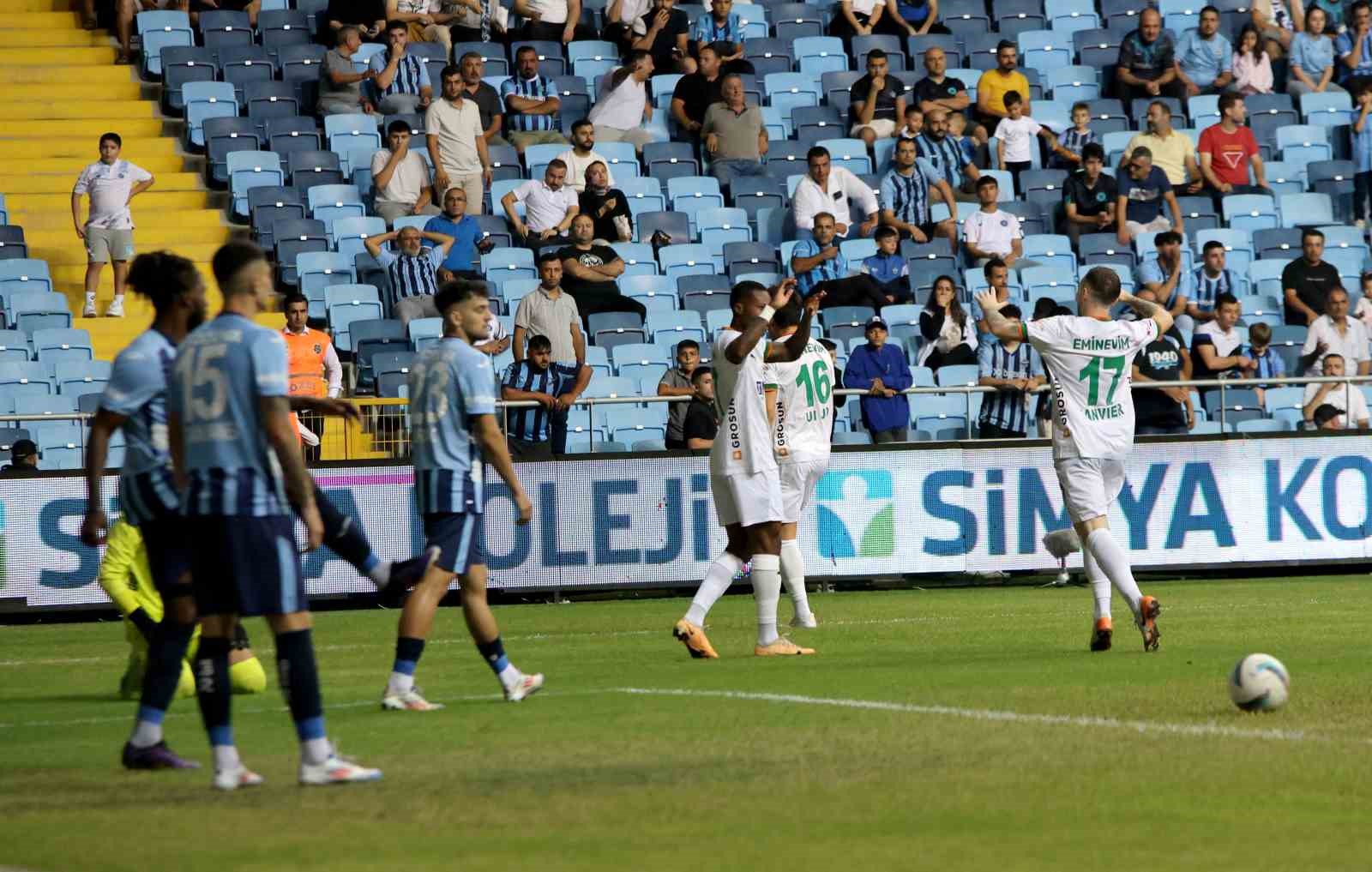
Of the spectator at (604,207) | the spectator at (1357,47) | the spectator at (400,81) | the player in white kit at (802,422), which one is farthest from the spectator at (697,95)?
the player in white kit at (802,422)

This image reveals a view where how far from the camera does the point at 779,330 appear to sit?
532 inches

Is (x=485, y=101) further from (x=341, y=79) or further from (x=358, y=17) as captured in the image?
(x=358, y=17)

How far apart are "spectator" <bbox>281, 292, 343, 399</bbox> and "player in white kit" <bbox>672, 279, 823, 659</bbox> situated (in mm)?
6975

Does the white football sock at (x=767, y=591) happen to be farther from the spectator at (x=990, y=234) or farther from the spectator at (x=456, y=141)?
the spectator at (x=990, y=234)

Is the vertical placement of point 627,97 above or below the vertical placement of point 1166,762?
above

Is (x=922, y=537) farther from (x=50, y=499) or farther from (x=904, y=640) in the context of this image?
(x=50, y=499)

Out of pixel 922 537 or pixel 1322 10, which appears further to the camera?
pixel 1322 10

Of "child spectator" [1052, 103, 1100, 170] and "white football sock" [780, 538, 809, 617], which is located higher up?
"child spectator" [1052, 103, 1100, 170]

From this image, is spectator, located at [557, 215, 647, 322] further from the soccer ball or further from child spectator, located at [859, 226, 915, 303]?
the soccer ball

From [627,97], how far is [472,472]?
14.7 meters

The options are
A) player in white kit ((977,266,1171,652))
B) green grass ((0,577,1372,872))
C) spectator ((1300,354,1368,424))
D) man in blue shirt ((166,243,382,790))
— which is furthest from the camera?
spectator ((1300,354,1368,424))

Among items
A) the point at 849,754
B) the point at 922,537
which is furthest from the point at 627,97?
the point at 849,754

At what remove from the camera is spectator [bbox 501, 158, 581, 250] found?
22.2 metres

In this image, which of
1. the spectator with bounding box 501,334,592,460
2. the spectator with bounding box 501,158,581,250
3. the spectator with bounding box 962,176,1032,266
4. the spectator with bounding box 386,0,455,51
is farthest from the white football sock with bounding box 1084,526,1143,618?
the spectator with bounding box 386,0,455,51
